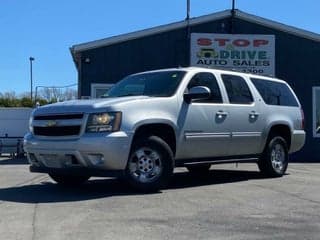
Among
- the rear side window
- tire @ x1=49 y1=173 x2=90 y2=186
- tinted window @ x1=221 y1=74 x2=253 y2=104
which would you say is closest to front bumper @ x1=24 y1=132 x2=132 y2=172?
tire @ x1=49 y1=173 x2=90 y2=186

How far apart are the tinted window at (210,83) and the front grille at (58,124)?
2.28m

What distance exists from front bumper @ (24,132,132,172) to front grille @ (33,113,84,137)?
142 millimetres

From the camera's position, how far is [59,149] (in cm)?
933

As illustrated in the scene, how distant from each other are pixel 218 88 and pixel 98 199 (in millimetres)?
3338

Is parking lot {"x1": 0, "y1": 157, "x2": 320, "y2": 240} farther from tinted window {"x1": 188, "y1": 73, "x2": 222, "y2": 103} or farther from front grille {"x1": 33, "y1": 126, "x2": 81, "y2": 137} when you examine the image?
tinted window {"x1": 188, "y1": 73, "x2": 222, "y2": 103}

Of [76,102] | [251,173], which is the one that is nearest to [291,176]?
[251,173]

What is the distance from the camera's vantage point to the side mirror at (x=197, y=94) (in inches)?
401

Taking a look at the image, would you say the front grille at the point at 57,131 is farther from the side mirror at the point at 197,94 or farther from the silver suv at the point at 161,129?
the side mirror at the point at 197,94

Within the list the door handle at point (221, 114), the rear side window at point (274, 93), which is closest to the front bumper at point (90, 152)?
the door handle at point (221, 114)

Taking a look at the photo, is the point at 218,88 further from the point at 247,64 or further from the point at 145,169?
the point at 247,64

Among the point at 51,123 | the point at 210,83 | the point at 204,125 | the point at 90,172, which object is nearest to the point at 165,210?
the point at 90,172

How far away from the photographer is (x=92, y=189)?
1016 cm

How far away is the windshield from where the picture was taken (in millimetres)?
10289

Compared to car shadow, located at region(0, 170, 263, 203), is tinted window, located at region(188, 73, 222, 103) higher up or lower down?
higher up
